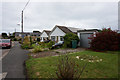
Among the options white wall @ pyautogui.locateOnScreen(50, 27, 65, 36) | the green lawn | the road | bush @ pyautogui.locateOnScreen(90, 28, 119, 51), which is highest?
white wall @ pyautogui.locateOnScreen(50, 27, 65, 36)

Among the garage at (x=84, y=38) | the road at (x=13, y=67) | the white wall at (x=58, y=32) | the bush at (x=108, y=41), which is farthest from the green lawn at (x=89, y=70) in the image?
the white wall at (x=58, y=32)

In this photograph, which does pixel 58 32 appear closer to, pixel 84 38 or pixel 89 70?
pixel 84 38

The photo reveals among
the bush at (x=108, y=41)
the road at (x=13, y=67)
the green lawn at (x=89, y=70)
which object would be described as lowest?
the road at (x=13, y=67)

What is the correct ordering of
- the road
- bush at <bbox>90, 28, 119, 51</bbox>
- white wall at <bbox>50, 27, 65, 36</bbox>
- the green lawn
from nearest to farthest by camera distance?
the green lawn, the road, bush at <bbox>90, 28, 119, 51</bbox>, white wall at <bbox>50, 27, 65, 36</bbox>

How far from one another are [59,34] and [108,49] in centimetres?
Result: 1108

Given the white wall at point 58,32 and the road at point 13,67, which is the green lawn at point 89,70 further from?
the white wall at point 58,32

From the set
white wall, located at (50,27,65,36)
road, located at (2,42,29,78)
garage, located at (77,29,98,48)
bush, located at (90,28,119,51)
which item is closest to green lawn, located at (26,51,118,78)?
road, located at (2,42,29,78)

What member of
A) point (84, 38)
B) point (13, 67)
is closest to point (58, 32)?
point (84, 38)

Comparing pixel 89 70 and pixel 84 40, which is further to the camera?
pixel 84 40

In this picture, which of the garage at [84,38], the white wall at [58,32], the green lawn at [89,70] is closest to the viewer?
the green lawn at [89,70]

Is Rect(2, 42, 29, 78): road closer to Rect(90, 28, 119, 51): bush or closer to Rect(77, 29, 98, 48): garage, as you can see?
Rect(90, 28, 119, 51): bush

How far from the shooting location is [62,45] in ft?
44.5

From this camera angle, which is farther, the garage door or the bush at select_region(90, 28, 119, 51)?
the garage door

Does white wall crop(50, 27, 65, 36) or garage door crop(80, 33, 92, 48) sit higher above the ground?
white wall crop(50, 27, 65, 36)
